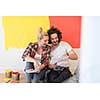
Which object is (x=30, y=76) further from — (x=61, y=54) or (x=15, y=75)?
(x=61, y=54)

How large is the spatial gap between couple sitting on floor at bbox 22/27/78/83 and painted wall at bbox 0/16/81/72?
0.08 ft

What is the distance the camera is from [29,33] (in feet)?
3.22

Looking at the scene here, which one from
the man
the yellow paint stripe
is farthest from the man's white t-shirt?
the yellow paint stripe

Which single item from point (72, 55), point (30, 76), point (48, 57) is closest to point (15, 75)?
point (30, 76)

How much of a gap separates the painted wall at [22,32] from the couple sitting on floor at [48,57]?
2 cm

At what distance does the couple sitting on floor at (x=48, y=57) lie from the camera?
987 mm

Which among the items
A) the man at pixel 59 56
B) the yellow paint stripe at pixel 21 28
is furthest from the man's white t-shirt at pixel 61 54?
the yellow paint stripe at pixel 21 28

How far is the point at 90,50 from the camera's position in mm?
1004

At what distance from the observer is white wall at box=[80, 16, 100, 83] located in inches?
38.8

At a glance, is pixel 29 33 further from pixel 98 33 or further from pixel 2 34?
pixel 98 33

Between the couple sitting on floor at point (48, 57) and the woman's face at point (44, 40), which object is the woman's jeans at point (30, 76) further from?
the woman's face at point (44, 40)

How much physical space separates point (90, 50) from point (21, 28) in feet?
1.11
